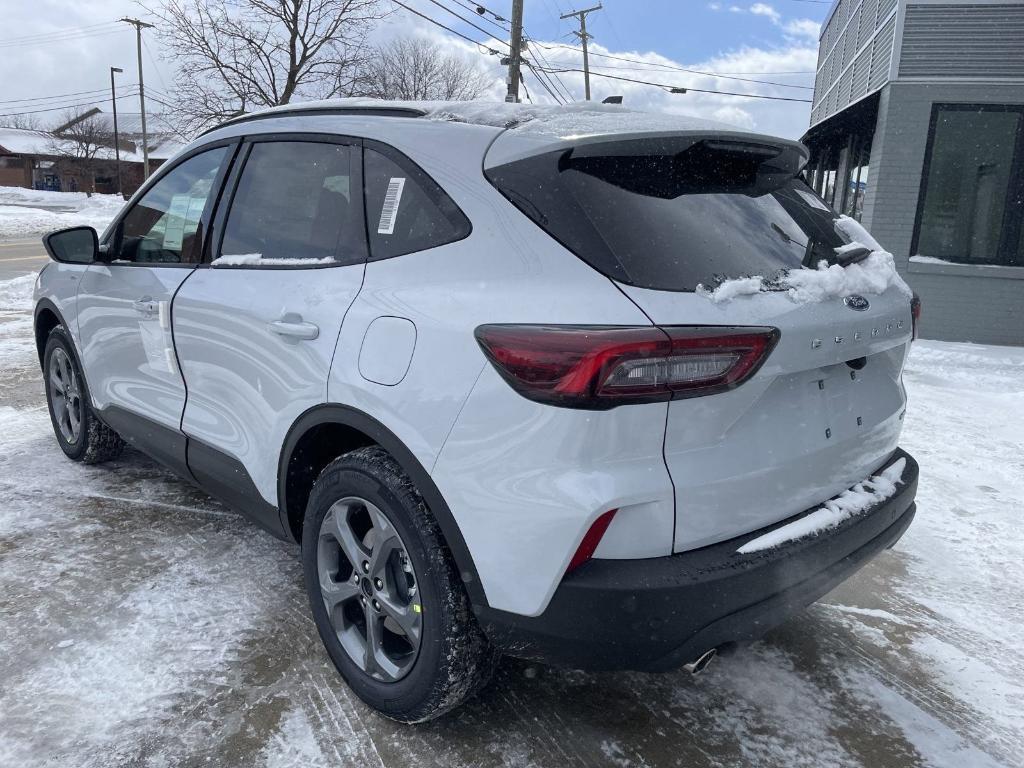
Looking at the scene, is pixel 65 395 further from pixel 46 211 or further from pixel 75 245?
pixel 46 211

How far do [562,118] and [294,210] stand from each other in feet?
3.39

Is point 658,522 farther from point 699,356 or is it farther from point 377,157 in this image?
point 377,157

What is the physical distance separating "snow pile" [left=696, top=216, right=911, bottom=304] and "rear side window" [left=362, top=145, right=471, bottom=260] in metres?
0.73

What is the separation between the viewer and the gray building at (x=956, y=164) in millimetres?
8891

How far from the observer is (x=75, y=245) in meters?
3.80

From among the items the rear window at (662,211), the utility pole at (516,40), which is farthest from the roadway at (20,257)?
the rear window at (662,211)

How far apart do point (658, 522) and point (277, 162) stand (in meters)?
1.98

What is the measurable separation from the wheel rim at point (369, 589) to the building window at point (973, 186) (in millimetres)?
9091

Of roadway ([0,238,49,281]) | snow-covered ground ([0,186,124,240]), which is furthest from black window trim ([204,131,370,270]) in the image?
snow-covered ground ([0,186,124,240])

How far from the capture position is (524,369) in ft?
5.97

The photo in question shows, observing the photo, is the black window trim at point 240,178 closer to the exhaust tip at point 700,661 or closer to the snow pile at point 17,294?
the exhaust tip at point 700,661

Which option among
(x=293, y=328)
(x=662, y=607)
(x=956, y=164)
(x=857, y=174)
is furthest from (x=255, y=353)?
(x=857, y=174)

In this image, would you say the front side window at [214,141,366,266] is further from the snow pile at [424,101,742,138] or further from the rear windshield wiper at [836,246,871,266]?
the rear windshield wiper at [836,246,871,266]

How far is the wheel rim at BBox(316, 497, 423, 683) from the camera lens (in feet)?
7.22
